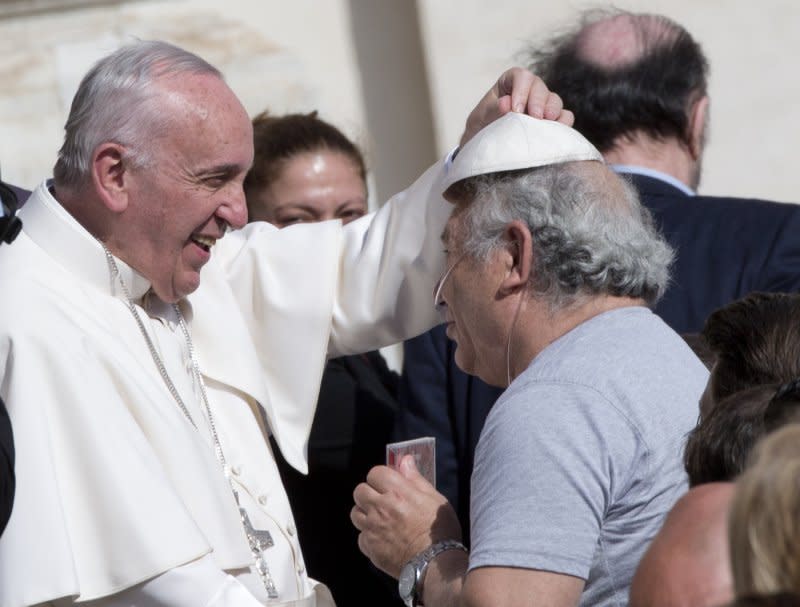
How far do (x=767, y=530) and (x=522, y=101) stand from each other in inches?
72.7

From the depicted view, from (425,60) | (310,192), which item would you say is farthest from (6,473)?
(425,60)

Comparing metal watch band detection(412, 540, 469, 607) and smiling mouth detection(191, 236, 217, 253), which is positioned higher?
smiling mouth detection(191, 236, 217, 253)

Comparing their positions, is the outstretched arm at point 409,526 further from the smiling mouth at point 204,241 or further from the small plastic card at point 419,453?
the smiling mouth at point 204,241

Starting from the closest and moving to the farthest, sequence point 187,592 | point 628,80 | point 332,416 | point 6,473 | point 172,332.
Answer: point 6,473, point 187,592, point 172,332, point 628,80, point 332,416

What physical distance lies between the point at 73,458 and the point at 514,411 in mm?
856

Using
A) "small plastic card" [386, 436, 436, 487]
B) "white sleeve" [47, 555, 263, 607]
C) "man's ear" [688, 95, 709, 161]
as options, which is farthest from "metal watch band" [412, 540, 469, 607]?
"man's ear" [688, 95, 709, 161]

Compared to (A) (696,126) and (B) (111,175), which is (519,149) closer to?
(B) (111,175)

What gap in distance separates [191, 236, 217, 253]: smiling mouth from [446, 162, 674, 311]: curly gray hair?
1.94 feet

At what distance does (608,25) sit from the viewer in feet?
12.0

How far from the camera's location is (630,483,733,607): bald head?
59.3 inches

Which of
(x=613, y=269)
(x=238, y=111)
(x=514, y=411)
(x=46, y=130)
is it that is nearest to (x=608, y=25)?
(x=238, y=111)

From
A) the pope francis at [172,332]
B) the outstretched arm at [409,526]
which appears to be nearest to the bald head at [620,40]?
the pope francis at [172,332]

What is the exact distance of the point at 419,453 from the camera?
107 inches

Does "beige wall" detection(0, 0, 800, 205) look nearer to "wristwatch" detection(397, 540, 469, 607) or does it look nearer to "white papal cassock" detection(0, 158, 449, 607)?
"white papal cassock" detection(0, 158, 449, 607)
